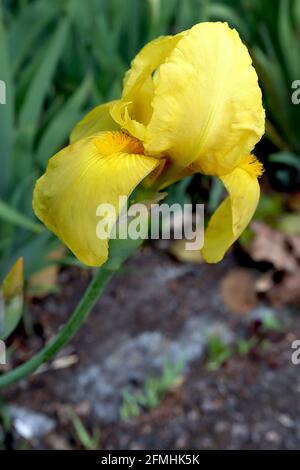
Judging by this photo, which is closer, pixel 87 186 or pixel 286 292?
pixel 87 186

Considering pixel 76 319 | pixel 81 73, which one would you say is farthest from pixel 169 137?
pixel 81 73

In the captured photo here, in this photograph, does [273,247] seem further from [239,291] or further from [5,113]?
[5,113]

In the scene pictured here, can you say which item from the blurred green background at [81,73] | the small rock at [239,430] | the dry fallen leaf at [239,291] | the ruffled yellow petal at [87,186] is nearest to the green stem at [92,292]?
the ruffled yellow petal at [87,186]

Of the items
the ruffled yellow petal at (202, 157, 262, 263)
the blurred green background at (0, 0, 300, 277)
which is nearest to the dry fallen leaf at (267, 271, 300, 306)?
the blurred green background at (0, 0, 300, 277)

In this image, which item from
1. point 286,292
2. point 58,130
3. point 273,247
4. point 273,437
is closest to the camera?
point 273,437

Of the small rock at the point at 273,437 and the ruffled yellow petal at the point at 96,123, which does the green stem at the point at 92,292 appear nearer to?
the ruffled yellow petal at the point at 96,123

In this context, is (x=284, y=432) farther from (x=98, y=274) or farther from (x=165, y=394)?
(x=98, y=274)
